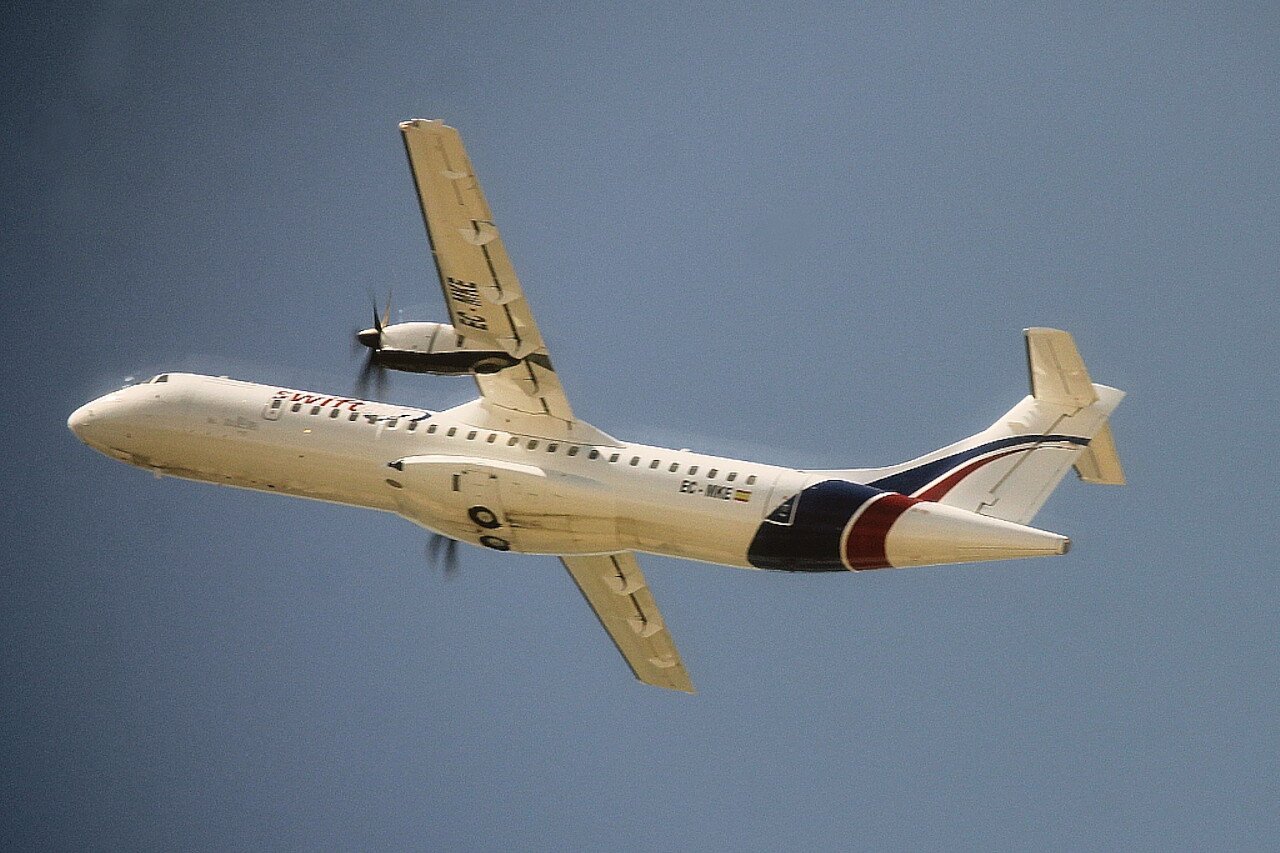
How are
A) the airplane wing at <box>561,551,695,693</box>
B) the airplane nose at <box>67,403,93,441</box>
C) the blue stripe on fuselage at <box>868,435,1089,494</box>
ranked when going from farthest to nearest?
the airplane nose at <box>67,403,93,441</box>, the airplane wing at <box>561,551,695,693</box>, the blue stripe on fuselage at <box>868,435,1089,494</box>

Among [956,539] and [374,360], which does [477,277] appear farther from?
[956,539]

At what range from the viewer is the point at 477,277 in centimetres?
2989

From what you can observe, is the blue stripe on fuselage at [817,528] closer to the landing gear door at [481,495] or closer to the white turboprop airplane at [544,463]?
the white turboprop airplane at [544,463]

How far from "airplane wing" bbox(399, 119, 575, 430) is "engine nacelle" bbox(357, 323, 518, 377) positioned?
20 cm

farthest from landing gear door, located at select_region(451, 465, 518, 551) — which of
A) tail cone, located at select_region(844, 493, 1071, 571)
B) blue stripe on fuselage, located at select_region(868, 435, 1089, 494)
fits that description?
blue stripe on fuselage, located at select_region(868, 435, 1089, 494)

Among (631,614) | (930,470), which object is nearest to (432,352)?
(631,614)

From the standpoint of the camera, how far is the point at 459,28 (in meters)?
145

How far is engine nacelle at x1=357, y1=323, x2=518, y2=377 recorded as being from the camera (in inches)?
1217

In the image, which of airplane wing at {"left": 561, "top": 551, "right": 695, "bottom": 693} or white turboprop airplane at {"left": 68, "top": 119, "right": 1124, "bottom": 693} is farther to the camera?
airplane wing at {"left": 561, "top": 551, "right": 695, "bottom": 693}

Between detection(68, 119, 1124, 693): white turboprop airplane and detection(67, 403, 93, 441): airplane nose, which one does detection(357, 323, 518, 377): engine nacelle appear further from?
detection(67, 403, 93, 441): airplane nose

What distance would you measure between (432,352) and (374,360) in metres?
1.24

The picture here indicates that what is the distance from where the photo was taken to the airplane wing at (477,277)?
28.5 metres

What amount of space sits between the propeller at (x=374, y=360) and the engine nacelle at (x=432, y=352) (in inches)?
1.2

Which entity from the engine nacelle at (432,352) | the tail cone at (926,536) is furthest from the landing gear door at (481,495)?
the tail cone at (926,536)
